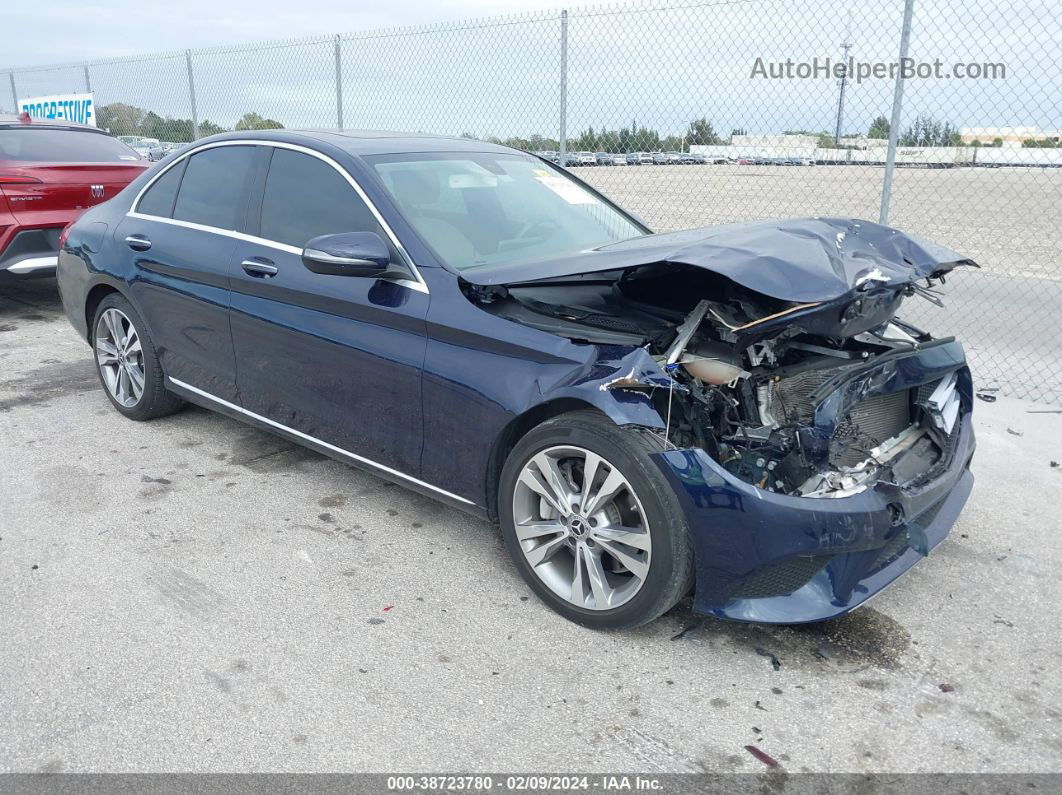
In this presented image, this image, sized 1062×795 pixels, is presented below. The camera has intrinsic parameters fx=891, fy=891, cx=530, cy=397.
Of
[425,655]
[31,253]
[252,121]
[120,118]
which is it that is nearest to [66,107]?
[120,118]

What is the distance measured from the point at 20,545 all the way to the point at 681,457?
2.85m

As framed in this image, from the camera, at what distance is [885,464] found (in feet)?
10.5

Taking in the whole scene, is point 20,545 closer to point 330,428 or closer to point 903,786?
point 330,428

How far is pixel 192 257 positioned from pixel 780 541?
3.27 meters

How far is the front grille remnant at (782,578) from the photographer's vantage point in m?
2.85

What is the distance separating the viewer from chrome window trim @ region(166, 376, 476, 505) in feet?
11.9

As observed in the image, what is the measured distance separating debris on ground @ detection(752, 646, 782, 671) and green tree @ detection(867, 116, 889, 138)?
Result: 4638 mm

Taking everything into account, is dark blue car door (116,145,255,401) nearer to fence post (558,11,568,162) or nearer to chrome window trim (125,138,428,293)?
chrome window trim (125,138,428,293)

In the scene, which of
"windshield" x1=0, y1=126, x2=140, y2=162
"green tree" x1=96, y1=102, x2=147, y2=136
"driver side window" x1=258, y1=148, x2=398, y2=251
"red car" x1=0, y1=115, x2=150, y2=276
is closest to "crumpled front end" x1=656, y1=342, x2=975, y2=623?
"driver side window" x1=258, y1=148, x2=398, y2=251

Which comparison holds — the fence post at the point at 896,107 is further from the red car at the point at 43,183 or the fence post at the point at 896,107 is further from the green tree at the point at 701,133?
the red car at the point at 43,183

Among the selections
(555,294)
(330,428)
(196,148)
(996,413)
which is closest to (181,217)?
(196,148)

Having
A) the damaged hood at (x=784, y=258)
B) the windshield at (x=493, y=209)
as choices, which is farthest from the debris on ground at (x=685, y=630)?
the windshield at (x=493, y=209)

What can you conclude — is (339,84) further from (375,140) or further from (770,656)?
(770,656)

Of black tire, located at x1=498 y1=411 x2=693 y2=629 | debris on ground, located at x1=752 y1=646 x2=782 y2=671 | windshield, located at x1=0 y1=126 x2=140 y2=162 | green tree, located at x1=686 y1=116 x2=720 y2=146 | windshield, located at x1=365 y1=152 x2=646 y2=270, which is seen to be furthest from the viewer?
windshield, located at x1=0 y1=126 x2=140 y2=162
